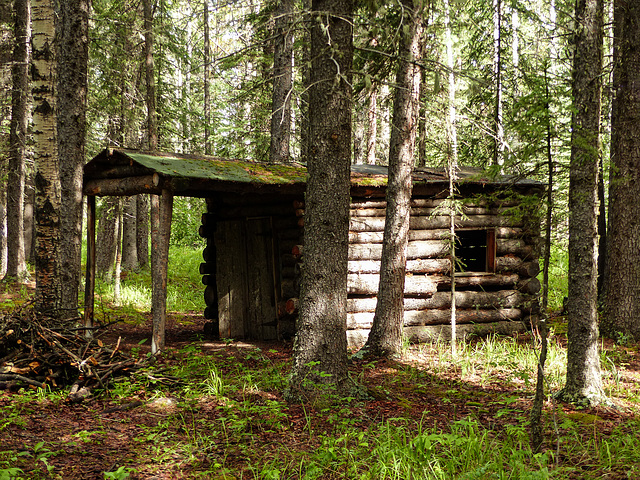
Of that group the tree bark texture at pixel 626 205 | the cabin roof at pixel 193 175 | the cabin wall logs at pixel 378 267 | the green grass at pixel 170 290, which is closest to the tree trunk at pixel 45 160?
the cabin roof at pixel 193 175

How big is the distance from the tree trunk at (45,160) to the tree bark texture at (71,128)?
20cm

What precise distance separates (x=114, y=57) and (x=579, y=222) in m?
11.5

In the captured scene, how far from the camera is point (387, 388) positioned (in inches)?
256

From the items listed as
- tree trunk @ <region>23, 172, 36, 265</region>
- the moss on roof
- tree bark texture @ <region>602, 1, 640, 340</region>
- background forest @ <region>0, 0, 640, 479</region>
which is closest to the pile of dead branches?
background forest @ <region>0, 0, 640, 479</region>

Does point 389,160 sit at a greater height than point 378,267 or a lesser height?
greater

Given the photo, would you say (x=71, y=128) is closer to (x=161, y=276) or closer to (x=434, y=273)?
(x=161, y=276)

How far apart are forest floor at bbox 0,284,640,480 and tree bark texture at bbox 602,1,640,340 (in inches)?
79.1

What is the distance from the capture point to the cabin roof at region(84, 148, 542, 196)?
295 inches

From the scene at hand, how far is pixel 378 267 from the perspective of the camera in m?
9.75

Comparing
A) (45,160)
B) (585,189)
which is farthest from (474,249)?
(45,160)

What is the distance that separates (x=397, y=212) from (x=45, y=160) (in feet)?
19.0

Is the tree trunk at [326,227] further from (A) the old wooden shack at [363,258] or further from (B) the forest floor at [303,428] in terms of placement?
(A) the old wooden shack at [363,258]

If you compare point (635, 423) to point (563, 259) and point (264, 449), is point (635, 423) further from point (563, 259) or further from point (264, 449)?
point (563, 259)

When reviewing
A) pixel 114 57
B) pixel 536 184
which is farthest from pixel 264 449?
pixel 114 57
